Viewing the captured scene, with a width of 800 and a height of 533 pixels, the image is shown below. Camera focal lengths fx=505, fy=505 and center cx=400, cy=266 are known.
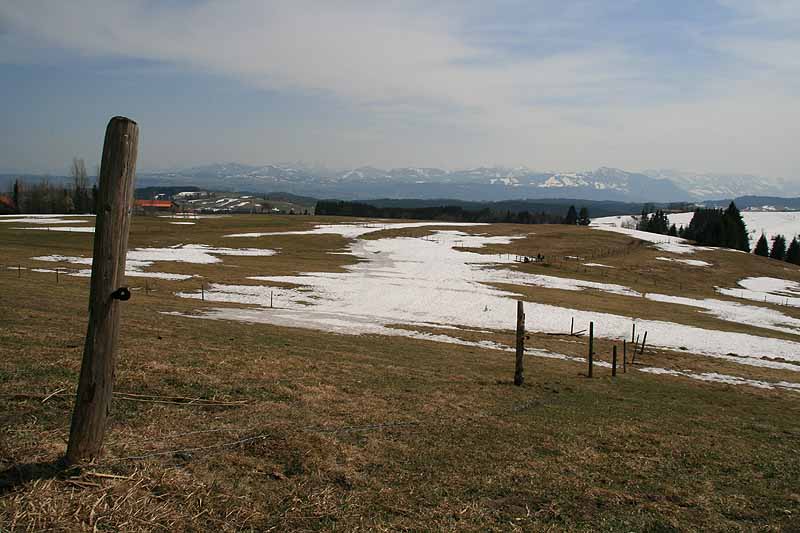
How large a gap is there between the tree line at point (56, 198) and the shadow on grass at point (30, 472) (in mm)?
164865

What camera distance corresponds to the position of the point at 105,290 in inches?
242

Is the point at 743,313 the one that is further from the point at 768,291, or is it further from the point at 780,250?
the point at 780,250

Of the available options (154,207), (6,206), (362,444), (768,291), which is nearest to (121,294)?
(362,444)

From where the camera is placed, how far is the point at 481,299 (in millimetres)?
47656

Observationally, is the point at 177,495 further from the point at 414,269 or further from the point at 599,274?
the point at 599,274

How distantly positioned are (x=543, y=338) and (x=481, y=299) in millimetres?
14137

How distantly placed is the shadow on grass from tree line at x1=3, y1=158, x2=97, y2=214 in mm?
164865

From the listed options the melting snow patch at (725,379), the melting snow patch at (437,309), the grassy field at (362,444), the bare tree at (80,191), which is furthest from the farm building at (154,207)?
the melting snow patch at (725,379)

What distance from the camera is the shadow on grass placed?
5809 mm

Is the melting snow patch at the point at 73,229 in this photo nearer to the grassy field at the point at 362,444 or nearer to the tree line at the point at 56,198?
the tree line at the point at 56,198

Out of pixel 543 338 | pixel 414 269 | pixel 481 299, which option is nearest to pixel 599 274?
pixel 414 269

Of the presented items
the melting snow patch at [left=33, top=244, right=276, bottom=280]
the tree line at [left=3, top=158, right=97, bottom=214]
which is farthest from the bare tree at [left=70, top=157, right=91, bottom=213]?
the melting snow patch at [left=33, top=244, right=276, bottom=280]

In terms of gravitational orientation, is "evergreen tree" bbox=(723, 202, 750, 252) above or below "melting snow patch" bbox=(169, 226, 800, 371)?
above

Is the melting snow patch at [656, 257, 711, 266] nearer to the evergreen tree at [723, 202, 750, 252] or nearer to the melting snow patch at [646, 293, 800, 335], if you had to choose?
the melting snow patch at [646, 293, 800, 335]
